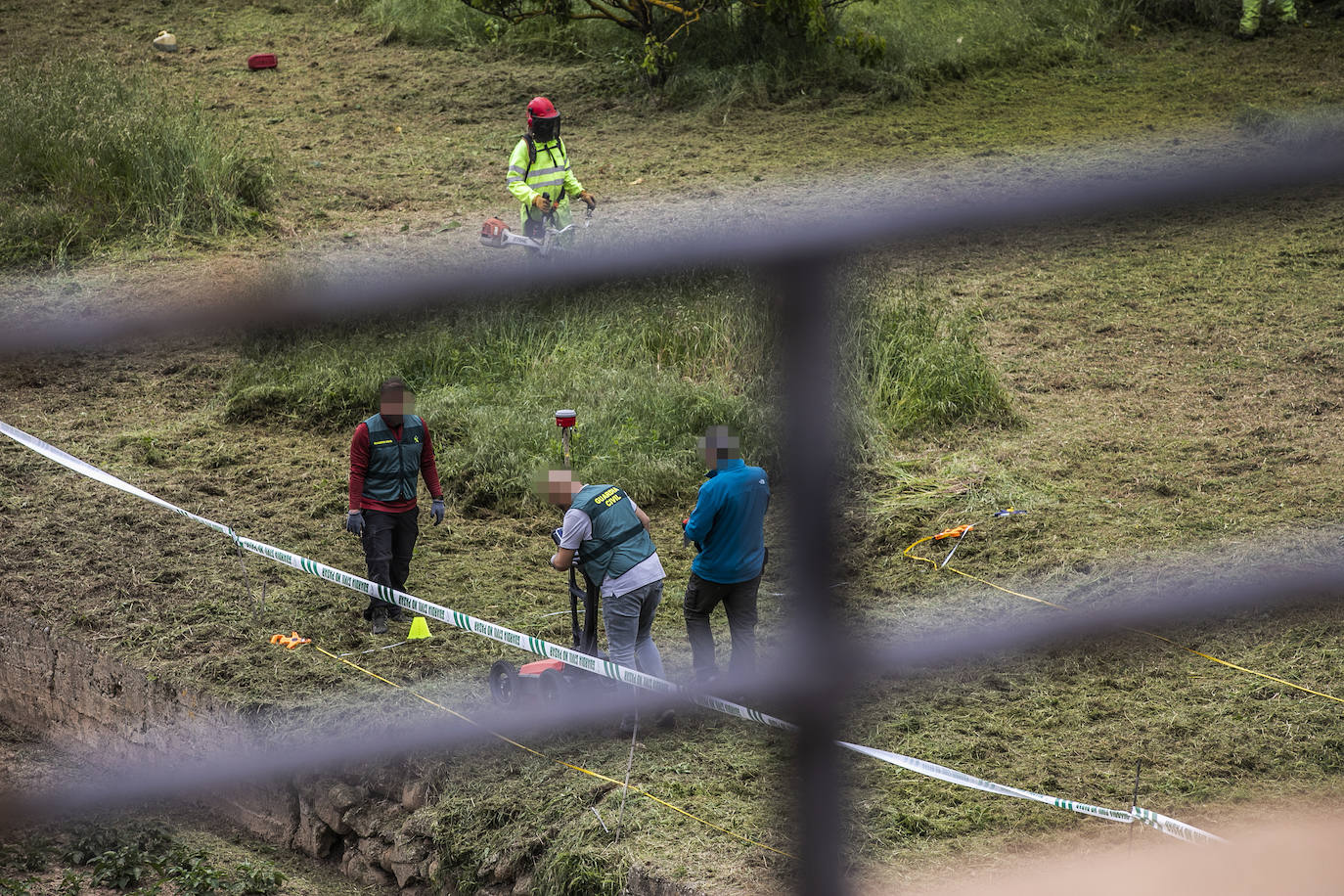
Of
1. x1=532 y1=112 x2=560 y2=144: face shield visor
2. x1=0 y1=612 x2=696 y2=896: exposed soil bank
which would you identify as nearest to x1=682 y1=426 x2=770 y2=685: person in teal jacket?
x1=0 y1=612 x2=696 y2=896: exposed soil bank

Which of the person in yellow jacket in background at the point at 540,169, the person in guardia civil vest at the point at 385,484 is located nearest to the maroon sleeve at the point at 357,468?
the person in guardia civil vest at the point at 385,484

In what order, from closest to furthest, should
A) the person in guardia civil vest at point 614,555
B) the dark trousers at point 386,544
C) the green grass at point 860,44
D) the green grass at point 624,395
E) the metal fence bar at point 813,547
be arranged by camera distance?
the metal fence bar at point 813,547, the person in guardia civil vest at point 614,555, the dark trousers at point 386,544, the green grass at point 624,395, the green grass at point 860,44

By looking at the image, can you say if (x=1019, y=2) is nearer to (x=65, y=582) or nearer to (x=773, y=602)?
(x=773, y=602)

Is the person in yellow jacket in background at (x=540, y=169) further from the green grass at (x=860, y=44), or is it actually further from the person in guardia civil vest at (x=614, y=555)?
the green grass at (x=860, y=44)

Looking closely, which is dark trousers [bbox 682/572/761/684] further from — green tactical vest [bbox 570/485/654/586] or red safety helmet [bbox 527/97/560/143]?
red safety helmet [bbox 527/97/560/143]

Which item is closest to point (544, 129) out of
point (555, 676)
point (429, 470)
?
point (429, 470)

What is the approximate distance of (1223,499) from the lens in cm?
745

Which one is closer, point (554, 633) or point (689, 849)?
point (689, 849)

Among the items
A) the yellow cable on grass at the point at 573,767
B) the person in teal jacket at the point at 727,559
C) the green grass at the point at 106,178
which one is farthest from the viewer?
the green grass at the point at 106,178

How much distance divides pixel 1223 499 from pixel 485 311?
7.10 meters

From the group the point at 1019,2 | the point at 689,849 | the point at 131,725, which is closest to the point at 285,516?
the point at 131,725

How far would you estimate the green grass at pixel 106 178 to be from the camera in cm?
1105

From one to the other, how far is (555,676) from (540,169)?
18.6 feet

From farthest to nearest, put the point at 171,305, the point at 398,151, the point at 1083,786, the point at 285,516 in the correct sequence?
the point at 398,151
the point at 285,516
the point at 1083,786
the point at 171,305
